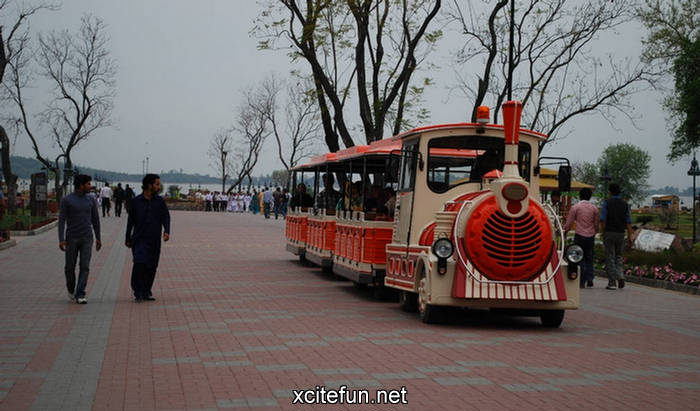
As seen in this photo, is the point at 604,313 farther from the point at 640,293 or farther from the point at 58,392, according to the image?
the point at 58,392

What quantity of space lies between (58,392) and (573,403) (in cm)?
401

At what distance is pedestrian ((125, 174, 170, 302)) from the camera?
1441 centimetres

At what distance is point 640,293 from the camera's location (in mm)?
18125

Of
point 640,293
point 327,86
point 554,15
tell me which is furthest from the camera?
point 554,15

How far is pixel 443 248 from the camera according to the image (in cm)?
1175

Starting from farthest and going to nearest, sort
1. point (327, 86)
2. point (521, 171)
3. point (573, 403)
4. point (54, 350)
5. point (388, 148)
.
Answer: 1. point (327, 86)
2. point (388, 148)
3. point (521, 171)
4. point (54, 350)
5. point (573, 403)

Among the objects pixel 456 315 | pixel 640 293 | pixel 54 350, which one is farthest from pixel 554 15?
pixel 54 350

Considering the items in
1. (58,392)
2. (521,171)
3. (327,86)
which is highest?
(327,86)

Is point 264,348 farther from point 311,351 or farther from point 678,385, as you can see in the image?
point 678,385

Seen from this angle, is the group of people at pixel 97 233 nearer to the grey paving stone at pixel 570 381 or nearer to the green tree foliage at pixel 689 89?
the grey paving stone at pixel 570 381

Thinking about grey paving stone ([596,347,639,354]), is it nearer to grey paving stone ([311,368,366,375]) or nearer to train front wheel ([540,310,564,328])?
train front wheel ([540,310,564,328])

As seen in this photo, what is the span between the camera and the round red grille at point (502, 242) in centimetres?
1166

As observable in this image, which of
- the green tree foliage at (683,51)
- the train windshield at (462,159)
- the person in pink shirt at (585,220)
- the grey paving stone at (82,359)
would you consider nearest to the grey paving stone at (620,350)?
the train windshield at (462,159)

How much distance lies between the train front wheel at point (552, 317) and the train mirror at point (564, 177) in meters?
1.68
